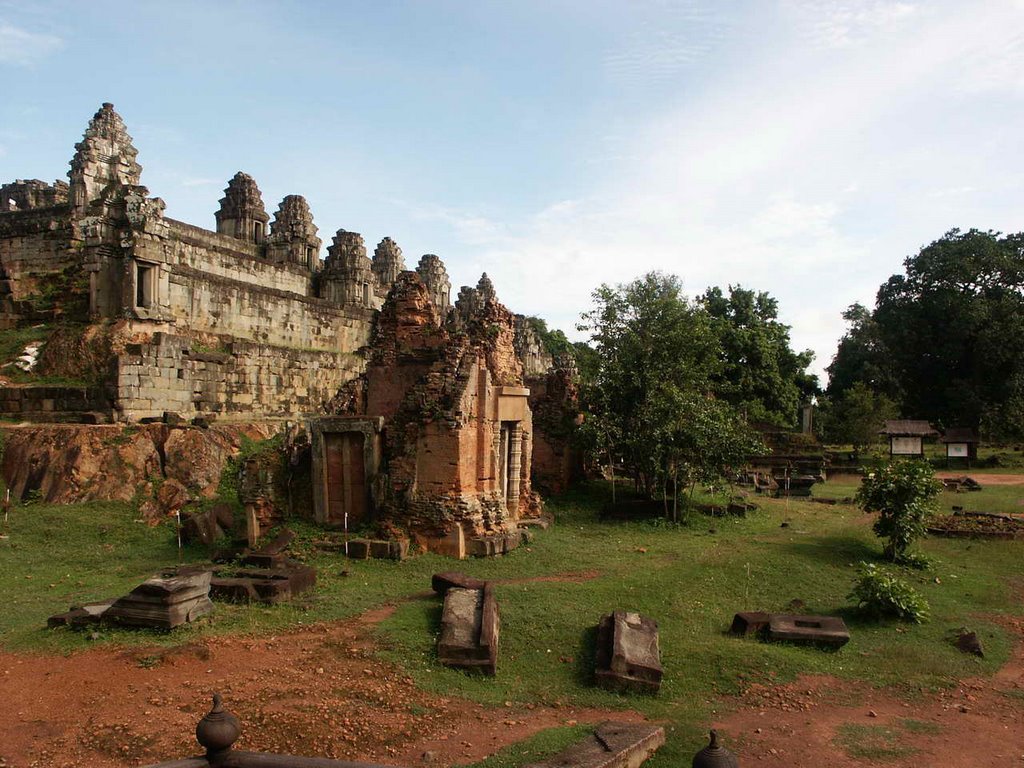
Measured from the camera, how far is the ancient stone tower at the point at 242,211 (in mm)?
29734

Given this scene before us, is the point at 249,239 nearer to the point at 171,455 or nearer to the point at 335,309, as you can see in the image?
the point at 335,309

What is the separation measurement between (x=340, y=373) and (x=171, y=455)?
9166mm

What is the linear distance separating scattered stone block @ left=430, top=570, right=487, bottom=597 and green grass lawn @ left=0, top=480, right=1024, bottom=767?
205 millimetres

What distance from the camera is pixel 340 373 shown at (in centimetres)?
2461

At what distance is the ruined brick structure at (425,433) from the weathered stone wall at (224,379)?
579 cm

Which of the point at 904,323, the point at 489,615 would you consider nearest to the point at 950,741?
the point at 489,615

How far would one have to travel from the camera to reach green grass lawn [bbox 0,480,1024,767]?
757 centimetres

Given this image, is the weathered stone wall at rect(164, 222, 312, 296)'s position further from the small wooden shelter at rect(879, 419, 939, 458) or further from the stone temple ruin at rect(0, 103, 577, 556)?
the small wooden shelter at rect(879, 419, 939, 458)

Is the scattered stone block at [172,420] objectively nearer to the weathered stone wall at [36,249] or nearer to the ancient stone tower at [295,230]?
the weathered stone wall at [36,249]

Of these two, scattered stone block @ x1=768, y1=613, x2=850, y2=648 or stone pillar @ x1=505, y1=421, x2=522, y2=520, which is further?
stone pillar @ x1=505, y1=421, x2=522, y2=520

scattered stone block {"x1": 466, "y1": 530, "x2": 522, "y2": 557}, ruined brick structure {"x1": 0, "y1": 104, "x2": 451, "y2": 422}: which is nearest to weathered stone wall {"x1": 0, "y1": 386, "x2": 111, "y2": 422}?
ruined brick structure {"x1": 0, "y1": 104, "x2": 451, "y2": 422}

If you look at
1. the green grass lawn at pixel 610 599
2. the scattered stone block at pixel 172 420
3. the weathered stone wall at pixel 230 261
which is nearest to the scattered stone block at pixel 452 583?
the green grass lawn at pixel 610 599

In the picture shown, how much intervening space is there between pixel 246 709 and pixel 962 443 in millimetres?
34435

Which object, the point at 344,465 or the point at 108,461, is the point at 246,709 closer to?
the point at 344,465
